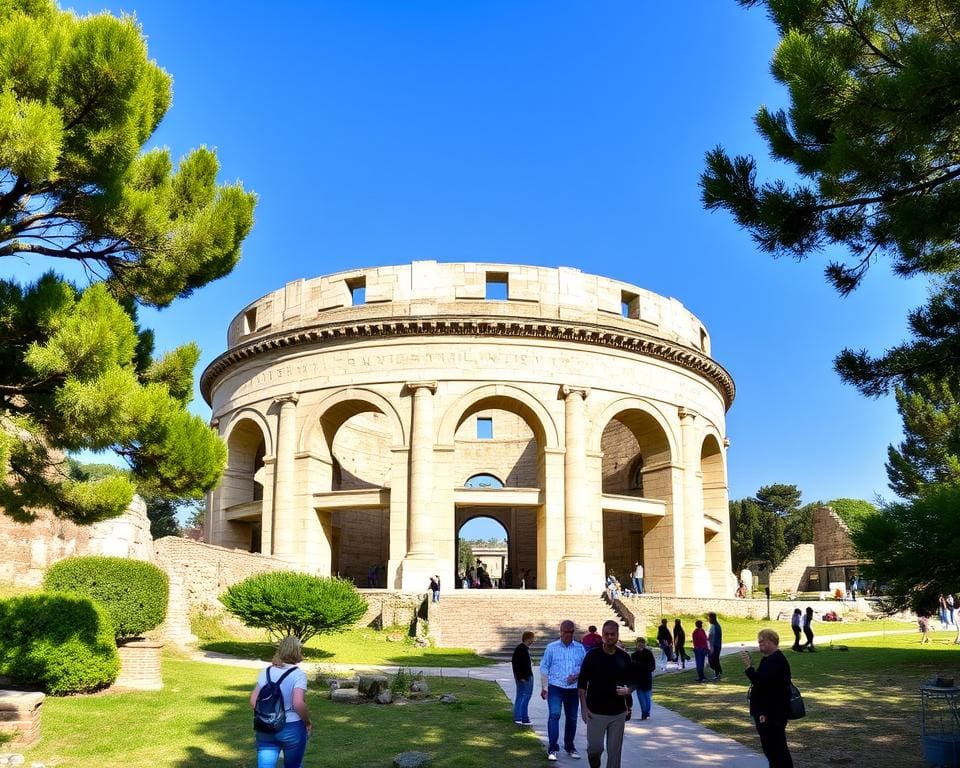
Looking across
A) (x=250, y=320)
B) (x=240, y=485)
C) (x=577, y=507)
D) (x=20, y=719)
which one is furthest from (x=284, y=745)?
(x=250, y=320)

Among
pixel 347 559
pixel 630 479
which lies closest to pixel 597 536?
pixel 630 479

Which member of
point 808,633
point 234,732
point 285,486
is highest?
point 285,486

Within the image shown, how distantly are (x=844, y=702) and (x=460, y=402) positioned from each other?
66.4 ft

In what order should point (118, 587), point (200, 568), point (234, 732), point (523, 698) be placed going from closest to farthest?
point (234, 732), point (523, 698), point (118, 587), point (200, 568)

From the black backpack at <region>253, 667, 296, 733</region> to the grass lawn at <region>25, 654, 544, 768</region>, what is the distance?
2.94 m

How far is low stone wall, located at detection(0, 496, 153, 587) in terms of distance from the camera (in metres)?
17.1

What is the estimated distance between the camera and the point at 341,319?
3300 centimetres

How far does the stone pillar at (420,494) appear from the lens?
1166 inches

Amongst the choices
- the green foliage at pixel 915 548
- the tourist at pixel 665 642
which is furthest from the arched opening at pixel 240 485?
the green foliage at pixel 915 548

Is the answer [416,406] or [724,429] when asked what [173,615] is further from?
[724,429]

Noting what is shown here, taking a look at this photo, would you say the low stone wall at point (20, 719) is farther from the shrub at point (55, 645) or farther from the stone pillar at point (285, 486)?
the stone pillar at point (285, 486)

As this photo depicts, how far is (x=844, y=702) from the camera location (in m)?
13.0

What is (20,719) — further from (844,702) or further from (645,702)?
(844,702)

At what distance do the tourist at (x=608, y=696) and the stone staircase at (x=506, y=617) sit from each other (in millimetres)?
15419
